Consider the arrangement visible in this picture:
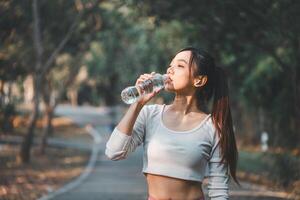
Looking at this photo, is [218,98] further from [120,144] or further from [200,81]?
[120,144]

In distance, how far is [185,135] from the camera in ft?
12.1

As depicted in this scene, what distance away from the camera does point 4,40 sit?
1894 cm

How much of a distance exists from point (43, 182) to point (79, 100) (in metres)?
66.3

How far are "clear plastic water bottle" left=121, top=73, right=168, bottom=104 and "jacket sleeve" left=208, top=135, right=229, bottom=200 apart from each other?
1.47 ft

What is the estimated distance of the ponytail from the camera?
12.3 feet

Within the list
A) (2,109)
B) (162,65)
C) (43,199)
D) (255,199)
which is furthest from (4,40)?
(162,65)

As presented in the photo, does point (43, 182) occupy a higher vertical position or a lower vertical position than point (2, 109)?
lower

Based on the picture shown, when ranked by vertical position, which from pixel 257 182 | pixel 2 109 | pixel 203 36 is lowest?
pixel 257 182

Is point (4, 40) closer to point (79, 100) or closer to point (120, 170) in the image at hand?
point (120, 170)

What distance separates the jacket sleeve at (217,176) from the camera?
12.2 feet

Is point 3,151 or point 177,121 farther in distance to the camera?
point 3,151

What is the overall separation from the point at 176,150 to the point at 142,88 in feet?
1.22

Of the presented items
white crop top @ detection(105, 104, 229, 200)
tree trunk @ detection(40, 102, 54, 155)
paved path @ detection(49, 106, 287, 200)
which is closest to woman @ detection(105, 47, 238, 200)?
white crop top @ detection(105, 104, 229, 200)

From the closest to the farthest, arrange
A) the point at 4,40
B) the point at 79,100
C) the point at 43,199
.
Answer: the point at 43,199 → the point at 4,40 → the point at 79,100
